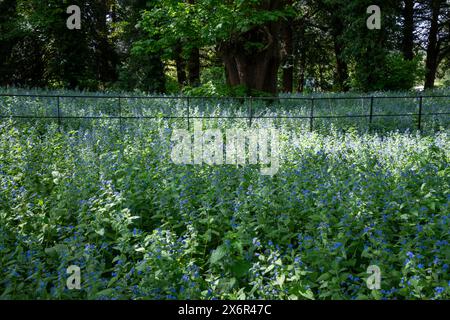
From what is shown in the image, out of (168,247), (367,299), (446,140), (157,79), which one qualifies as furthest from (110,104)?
(367,299)

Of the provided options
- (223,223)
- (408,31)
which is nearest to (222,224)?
(223,223)

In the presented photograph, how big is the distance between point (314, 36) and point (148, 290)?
34756mm

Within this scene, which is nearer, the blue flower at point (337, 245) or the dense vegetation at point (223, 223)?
the dense vegetation at point (223, 223)

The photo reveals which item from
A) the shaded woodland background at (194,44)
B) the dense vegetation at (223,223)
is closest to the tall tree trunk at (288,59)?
the shaded woodland background at (194,44)

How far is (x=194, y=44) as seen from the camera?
60.5 feet

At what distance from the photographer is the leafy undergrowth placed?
14.3 ft

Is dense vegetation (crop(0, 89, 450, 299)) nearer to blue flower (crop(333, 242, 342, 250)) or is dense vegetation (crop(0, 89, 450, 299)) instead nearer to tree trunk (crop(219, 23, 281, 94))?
blue flower (crop(333, 242, 342, 250))

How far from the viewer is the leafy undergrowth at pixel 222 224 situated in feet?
14.3

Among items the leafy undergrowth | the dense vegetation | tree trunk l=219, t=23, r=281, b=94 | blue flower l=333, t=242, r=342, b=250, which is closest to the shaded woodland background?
tree trunk l=219, t=23, r=281, b=94

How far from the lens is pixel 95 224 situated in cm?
555

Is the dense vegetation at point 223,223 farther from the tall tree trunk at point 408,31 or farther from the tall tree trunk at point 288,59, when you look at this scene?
the tall tree trunk at point 288,59

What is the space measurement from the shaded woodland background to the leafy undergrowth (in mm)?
9349

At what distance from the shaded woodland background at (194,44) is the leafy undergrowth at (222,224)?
935 centimetres

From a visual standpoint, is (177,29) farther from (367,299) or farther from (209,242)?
(367,299)
